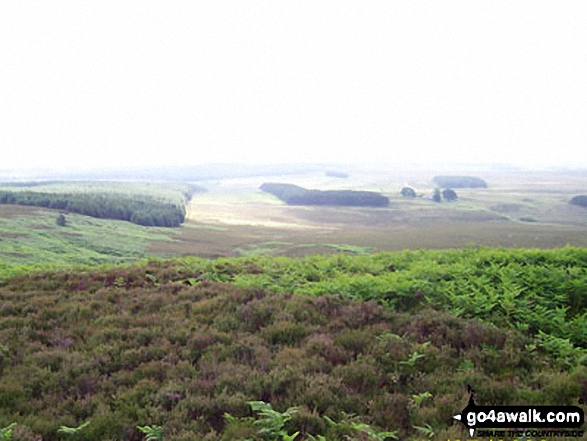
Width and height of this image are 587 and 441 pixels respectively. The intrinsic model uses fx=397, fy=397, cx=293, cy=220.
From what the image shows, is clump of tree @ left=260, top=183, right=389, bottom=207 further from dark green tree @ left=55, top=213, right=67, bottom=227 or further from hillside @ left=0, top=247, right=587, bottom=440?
hillside @ left=0, top=247, right=587, bottom=440

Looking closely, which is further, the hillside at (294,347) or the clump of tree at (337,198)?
the clump of tree at (337,198)

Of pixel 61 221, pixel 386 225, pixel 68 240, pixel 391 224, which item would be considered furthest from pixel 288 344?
pixel 391 224

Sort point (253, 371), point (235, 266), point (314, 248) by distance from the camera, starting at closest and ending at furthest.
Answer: point (253, 371) → point (235, 266) → point (314, 248)

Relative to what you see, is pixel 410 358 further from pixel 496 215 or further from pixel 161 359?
pixel 496 215

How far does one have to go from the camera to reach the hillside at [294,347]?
677 cm

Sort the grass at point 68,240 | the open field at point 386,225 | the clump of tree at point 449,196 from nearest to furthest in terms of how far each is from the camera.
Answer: the grass at point 68,240, the open field at point 386,225, the clump of tree at point 449,196

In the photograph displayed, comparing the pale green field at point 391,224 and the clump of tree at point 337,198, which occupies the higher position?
the clump of tree at point 337,198

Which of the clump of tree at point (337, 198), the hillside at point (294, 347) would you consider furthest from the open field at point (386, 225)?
the hillside at point (294, 347)

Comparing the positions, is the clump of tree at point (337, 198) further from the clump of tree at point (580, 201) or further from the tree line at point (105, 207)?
the tree line at point (105, 207)

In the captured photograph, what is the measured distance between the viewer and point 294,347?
30.1 ft

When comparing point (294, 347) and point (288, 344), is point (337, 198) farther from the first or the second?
point (294, 347)

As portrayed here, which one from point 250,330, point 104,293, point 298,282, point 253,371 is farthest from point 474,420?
point 104,293

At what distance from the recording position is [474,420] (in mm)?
6480

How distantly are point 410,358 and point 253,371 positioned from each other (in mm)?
3357
